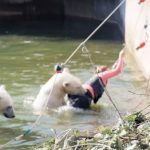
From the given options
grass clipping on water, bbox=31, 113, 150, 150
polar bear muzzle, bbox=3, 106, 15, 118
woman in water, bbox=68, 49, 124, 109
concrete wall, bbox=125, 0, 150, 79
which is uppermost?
concrete wall, bbox=125, 0, 150, 79

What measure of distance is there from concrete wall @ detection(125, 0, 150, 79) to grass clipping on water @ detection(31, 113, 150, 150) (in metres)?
6.03

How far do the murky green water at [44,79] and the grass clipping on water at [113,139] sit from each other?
2.25 metres

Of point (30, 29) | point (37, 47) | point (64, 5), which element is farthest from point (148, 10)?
point (64, 5)

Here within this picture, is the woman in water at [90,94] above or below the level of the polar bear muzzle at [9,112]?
A: above

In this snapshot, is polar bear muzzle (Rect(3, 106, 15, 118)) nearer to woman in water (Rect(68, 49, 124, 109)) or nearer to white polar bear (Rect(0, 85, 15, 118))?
white polar bear (Rect(0, 85, 15, 118))

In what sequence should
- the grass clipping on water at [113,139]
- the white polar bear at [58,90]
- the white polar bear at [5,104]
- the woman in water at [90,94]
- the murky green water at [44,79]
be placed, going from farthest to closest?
1. the woman in water at [90,94]
2. the white polar bear at [58,90]
3. the murky green water at [44,79]
4. the white polar bear at [5,104]
5. the grass clipping on water at [113,139]

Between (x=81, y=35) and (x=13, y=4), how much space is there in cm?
664

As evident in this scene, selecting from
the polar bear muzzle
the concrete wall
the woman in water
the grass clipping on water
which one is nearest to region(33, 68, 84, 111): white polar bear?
the woman in water

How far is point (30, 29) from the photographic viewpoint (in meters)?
20.5

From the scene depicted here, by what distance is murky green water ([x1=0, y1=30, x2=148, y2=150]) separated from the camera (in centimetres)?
820

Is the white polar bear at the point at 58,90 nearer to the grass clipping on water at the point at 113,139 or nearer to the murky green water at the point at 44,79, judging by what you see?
the murky green water at the point at 44,79

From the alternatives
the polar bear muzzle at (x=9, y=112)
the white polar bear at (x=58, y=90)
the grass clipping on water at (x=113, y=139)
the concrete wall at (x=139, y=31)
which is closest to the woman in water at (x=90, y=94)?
the white polar bear at (x=58, y=90)

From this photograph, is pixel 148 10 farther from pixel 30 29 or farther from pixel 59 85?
pixel 30 29

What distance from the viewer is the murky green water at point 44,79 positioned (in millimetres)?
8203
